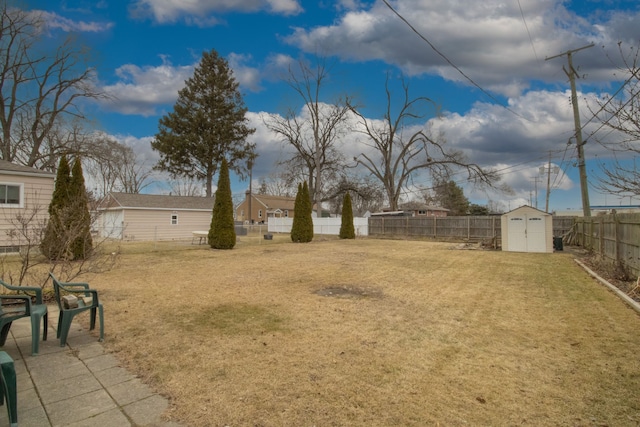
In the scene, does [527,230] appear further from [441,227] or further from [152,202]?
[152,202]

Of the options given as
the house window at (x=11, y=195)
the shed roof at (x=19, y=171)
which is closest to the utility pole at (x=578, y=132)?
the shed roof at (x=19, y=171)

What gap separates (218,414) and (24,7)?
2712cm

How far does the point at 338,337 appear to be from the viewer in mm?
4125

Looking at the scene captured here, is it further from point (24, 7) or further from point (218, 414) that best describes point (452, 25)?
point (24, 7)

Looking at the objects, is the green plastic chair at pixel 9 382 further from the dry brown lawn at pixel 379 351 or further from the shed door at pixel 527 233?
Answer: the shed door at pixel 527 233

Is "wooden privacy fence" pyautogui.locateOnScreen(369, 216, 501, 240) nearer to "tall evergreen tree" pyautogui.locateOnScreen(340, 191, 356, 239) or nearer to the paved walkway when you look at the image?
"tall evergreen tree" pyautogui.locateOnScreen(340, 191, 356, 239)

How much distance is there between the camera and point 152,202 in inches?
929

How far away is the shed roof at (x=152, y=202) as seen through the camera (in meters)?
22.3

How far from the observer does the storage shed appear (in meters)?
15.4

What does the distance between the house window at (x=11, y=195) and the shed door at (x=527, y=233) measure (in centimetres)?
2052

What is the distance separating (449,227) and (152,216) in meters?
20.4

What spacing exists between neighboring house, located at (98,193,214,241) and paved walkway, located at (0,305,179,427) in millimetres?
18973

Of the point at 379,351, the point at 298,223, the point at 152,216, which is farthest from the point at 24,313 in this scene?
the point at 152,216

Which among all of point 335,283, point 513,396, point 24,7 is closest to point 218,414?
point 513,396
